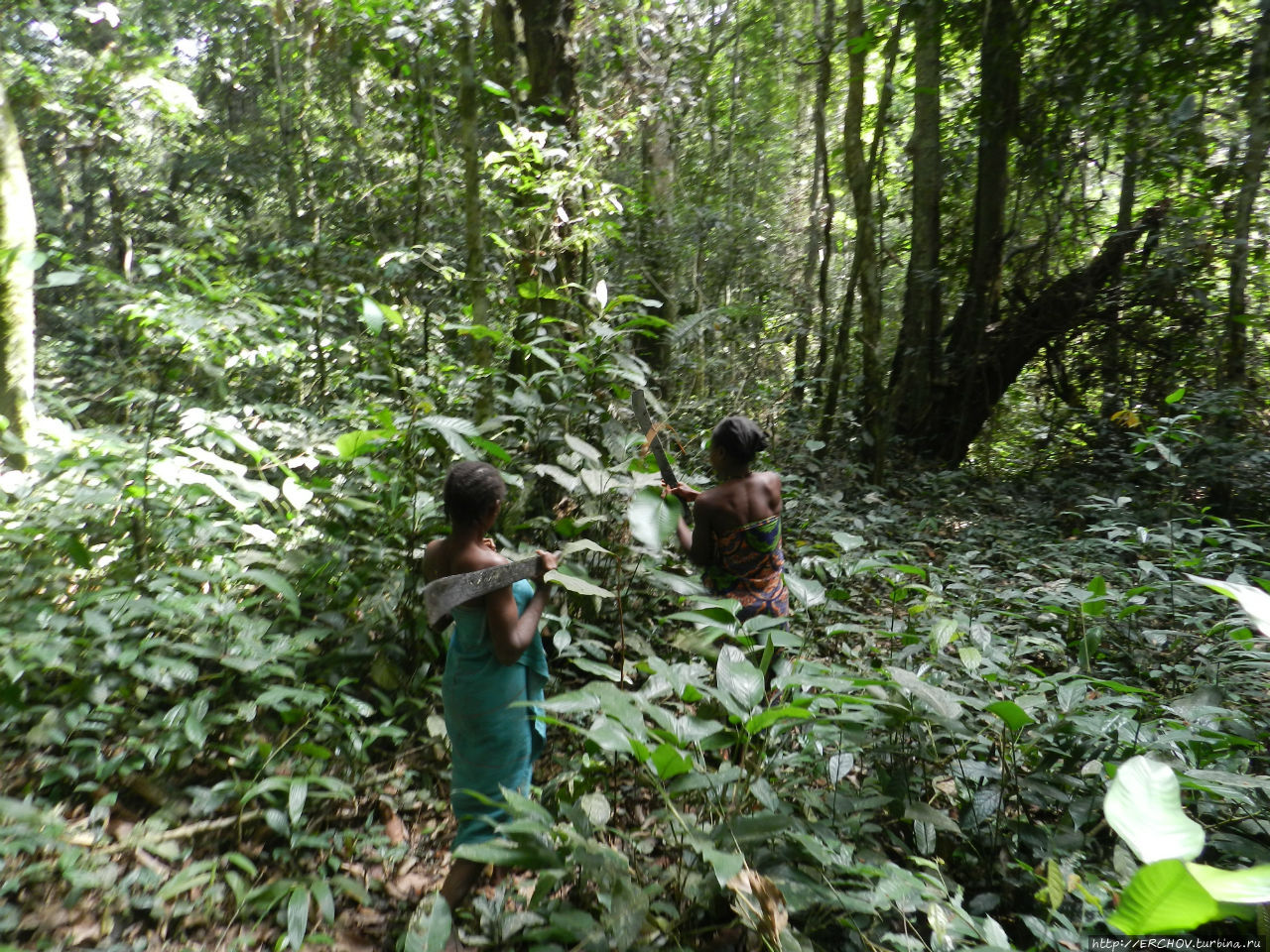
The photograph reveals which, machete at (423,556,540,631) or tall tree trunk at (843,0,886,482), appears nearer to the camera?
machete at (423,556,540,631)

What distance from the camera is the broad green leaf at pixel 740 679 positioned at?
1.76 metres

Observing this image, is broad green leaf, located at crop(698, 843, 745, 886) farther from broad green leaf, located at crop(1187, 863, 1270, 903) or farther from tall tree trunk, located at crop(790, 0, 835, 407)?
tall tree trunk, located at crop(790, 0, 835, 407)

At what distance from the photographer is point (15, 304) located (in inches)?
175

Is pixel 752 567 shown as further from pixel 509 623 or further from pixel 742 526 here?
pixel 509 623

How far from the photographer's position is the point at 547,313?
4945 mm

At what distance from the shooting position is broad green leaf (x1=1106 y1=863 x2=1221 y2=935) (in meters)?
0.71

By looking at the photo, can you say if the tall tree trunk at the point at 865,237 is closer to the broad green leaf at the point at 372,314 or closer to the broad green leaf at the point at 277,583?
the broad green leaf at the point at 372,314

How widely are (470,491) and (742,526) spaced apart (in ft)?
4.09

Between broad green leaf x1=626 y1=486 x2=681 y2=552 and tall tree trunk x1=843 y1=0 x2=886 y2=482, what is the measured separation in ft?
19.2

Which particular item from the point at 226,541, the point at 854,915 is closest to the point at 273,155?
the point at 226,541

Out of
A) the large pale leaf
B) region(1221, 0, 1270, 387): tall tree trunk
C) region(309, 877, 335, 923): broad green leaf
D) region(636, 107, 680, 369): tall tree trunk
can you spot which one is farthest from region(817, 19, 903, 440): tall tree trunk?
region(309, 877, 335, 923): broad green leaf

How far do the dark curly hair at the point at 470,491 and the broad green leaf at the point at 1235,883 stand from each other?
2.05 meters

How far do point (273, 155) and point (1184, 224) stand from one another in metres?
13.0

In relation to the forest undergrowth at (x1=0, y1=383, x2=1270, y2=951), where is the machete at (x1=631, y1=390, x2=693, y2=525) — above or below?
above
